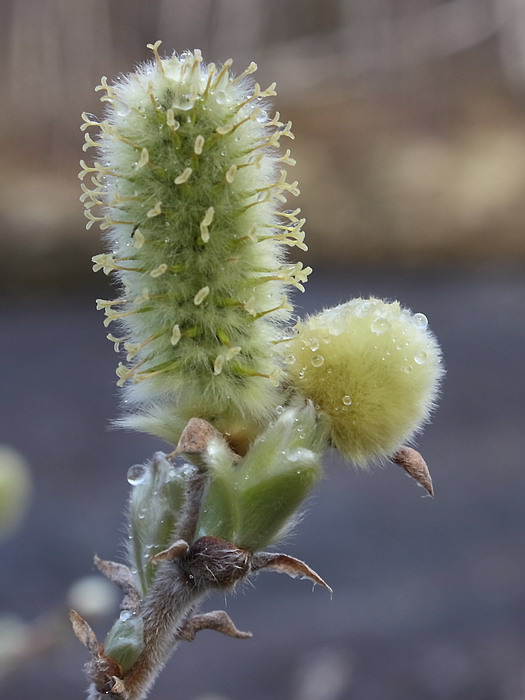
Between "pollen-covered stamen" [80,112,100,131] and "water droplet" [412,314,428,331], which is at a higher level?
"pollen-covered stamen" [80,112,100,131]

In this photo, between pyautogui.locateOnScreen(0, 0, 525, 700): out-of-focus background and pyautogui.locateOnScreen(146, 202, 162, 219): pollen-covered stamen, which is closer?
pyautogui.locateOnScreen(146, 202, 162, 219): pollen-covered stamen

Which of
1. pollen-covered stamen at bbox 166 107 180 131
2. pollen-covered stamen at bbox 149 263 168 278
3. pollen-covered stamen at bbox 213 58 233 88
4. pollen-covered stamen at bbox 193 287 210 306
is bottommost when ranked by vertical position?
pollen-covered stamen at bbox 193 287 210 306

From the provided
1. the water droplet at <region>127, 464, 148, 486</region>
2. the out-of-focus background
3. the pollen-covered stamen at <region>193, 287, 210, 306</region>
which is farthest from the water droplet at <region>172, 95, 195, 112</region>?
the out-of-focus background

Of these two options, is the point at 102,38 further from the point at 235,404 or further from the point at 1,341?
the point at 235,404

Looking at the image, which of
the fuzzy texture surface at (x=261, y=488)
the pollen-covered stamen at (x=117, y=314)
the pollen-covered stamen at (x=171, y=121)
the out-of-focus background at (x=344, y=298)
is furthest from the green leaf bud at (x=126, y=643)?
the out-of-focus background at (x=344, y=298)

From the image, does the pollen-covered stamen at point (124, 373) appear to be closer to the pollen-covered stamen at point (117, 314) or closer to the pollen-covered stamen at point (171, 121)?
the pollen-covered stamen at point (117, 314)

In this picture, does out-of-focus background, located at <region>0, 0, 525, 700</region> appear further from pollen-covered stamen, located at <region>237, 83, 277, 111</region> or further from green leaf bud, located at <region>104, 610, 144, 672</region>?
pollen-covered stamen, located at <region>237, 83, 277, 111</region>
